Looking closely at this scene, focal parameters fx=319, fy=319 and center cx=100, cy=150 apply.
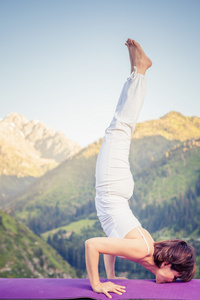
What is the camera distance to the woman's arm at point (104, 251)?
66.5 inches

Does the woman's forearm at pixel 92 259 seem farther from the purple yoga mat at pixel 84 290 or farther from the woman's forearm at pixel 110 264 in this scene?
the woman's forearm at pixel 110 264

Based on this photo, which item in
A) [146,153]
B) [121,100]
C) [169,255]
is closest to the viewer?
[169,255]

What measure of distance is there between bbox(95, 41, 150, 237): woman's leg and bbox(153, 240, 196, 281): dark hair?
220 millimetres

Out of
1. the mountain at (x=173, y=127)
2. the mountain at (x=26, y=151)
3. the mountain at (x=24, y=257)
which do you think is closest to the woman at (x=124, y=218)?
the mountain at (x=24, y=257)

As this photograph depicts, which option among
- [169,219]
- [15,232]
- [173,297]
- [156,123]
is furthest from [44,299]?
[156,123]

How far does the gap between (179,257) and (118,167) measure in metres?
0.67

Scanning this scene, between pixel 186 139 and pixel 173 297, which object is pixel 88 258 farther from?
pixel 186 139

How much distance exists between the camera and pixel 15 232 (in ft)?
72.8

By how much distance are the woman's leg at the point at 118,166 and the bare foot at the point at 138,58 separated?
0.06 meters

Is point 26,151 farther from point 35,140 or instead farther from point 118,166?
point 118,166

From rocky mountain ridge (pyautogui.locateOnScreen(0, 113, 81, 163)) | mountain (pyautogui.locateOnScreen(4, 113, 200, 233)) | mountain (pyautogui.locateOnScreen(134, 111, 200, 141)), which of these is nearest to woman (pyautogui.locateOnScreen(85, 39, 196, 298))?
mountain (pyautogui.locateOnScreen(4, 113, 200, 233))

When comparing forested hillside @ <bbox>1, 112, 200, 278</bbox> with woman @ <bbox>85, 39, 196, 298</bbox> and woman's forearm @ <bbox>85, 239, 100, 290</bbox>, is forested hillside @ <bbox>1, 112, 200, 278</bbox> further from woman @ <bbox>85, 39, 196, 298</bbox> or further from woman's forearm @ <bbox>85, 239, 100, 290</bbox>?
woman's forearm @ <bbox>85, 239, 100, 290</bbox>

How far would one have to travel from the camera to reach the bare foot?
2.32 meters

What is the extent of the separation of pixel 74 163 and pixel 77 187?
4.92m
